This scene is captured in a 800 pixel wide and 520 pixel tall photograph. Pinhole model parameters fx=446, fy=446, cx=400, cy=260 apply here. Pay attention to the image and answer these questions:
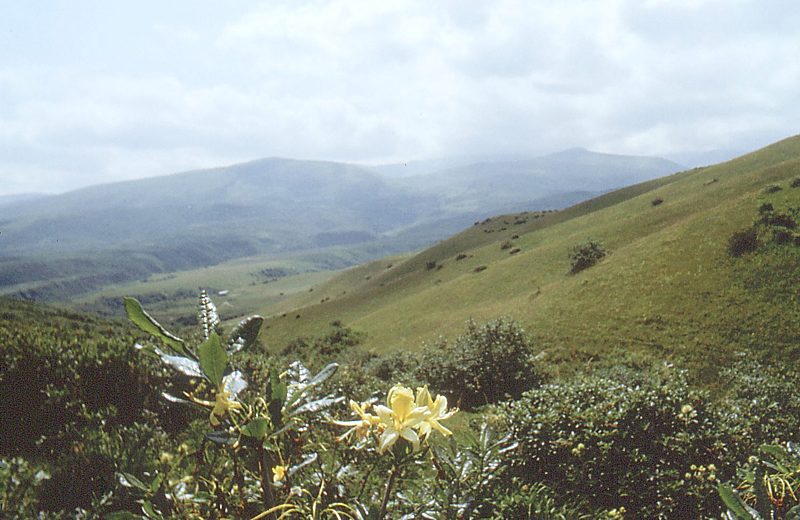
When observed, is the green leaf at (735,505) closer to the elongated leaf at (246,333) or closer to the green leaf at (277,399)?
the green leaf at (277,399)

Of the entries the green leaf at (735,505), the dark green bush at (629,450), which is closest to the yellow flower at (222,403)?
the green leaf at (735,505)

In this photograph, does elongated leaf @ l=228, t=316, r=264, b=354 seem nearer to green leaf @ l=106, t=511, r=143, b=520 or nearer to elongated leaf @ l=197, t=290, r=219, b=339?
elongated leaf @ l=197, t=290, r=219, b=339

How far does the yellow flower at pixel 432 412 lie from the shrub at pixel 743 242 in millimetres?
21294

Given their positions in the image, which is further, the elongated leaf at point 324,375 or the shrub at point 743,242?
the shrub at point 743,242

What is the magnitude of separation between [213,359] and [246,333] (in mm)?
378

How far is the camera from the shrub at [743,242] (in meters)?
18.3

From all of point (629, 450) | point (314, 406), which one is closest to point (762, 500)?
point (314, 406)

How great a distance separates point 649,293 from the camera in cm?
1827

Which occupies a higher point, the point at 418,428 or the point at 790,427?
the point at 418,428

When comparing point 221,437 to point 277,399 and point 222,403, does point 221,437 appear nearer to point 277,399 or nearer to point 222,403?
point 222,403

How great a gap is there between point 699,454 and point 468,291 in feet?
92.3

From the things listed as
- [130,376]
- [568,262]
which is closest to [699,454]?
[130,376]

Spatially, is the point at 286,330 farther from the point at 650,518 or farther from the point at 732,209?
the point at 650,518

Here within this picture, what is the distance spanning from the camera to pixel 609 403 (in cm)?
612
